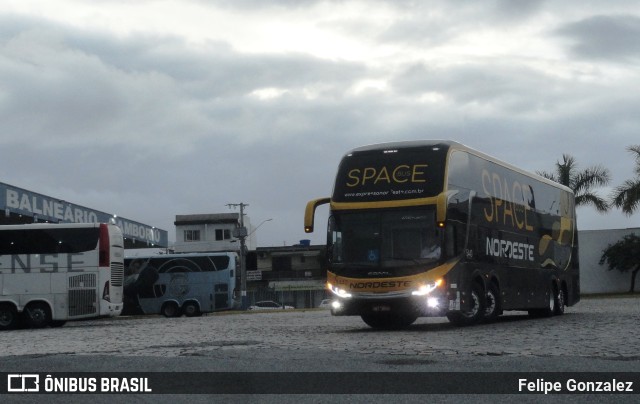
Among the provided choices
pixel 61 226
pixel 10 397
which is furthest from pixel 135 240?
pixel 10 397

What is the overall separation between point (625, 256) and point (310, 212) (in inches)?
1907

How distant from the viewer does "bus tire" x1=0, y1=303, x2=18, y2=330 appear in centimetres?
3055

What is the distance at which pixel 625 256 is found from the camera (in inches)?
2549

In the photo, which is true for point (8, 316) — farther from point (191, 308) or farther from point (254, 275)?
point (254, 275)

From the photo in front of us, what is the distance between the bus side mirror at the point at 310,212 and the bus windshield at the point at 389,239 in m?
0.85

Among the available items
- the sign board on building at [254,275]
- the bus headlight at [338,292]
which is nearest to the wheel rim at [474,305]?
the bus headlight at [338,292]

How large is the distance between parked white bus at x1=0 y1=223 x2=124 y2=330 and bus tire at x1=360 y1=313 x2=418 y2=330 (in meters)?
11.6

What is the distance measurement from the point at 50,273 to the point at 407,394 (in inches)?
934

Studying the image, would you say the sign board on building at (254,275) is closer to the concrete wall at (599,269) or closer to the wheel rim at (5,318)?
the concrete wall at (599,269)

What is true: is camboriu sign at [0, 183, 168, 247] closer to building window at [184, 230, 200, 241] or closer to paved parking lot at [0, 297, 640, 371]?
paved parking lot at [0, 297, 640, 371]

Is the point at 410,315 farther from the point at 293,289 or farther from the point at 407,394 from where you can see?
the point at 293,289

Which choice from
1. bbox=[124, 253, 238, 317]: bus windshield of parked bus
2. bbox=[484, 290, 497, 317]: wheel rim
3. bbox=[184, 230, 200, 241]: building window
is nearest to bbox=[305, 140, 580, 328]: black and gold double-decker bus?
bbox=[484, 290, 497, 317]: wheel rim

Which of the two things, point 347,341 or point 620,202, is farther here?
point 620,202

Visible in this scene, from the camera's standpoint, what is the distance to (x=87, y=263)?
30609 millimetres
